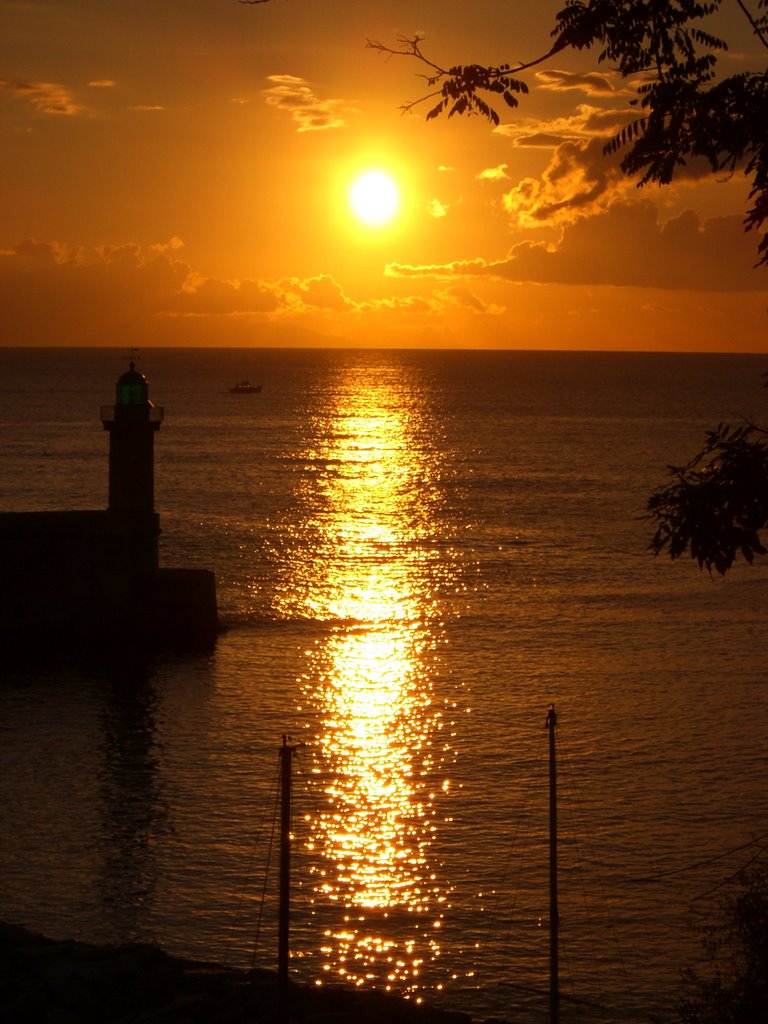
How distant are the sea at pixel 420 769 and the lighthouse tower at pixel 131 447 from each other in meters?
5.18

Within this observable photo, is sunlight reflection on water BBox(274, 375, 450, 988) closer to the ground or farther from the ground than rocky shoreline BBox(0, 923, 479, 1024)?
farther from the ground

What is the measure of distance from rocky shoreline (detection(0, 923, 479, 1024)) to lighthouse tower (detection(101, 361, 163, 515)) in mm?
29179

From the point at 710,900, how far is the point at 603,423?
488ft

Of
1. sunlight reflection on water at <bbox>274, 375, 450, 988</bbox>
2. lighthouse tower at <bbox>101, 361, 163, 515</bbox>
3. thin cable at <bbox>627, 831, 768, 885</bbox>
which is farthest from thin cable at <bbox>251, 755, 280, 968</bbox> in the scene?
lighthouse tower at <bbox>101, 361, 163, 515</bbox>

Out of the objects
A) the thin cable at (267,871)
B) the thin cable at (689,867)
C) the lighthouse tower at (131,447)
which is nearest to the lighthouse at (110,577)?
the lighthouse tower at (131,447)

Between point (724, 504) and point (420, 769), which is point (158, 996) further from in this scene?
point (420, 769)

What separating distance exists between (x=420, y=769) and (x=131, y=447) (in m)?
20.7

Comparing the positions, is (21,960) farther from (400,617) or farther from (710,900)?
(400,617)

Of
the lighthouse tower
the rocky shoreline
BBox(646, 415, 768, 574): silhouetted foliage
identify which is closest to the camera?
BBox(646, 415, 768, 574): silhouetted foliage

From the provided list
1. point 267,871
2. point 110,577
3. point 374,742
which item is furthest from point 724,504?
point 110,577

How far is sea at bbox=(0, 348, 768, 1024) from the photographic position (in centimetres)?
2502

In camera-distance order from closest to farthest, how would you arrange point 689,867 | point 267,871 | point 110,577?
point 267,871 → point 689,867 → point 110,577

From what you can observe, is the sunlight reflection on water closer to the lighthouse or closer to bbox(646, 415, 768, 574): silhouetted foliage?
the lighthouse

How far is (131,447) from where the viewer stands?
50438mm
